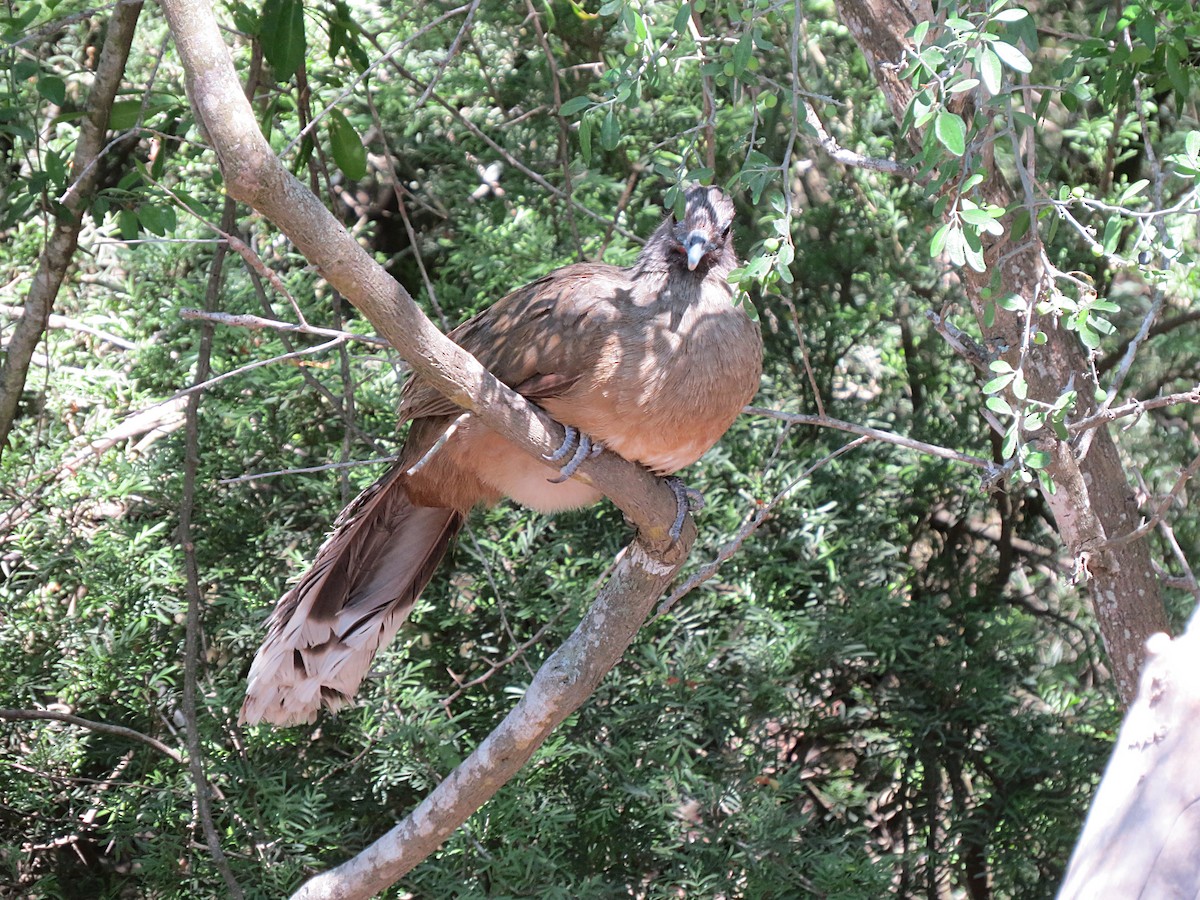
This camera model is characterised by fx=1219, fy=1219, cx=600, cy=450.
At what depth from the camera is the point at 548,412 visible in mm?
3270

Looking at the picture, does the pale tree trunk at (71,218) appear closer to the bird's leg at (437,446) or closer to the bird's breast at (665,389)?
the bird's leg at (437,446)

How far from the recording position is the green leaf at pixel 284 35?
325cm

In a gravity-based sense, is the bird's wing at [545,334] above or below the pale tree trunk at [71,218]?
below

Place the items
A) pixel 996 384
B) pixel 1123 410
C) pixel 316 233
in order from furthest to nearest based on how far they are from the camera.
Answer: pixel 1123 410
pixel 996 384
pixel 316 233

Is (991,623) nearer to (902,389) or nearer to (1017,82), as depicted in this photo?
(902,389)

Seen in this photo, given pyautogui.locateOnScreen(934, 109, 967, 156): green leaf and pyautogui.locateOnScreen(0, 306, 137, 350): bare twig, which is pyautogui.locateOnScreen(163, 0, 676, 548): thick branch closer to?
pyautogui.locateOnScreen(934, 109, 967, 156): green leaf

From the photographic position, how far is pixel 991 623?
4.72 metres

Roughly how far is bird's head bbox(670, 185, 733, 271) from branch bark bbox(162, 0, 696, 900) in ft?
2.26

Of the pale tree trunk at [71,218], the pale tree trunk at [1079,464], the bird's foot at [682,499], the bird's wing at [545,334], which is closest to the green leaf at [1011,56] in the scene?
the pale tree trunk at [1079,464]

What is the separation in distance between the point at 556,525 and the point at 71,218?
1.99 m

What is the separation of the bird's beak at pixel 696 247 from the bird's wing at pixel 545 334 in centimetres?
19

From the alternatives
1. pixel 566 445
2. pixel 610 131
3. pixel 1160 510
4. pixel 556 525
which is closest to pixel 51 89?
pixel 610 131

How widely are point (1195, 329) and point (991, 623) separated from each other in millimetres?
1516

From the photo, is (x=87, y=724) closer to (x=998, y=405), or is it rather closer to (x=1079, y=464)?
(x=998, y=405)
